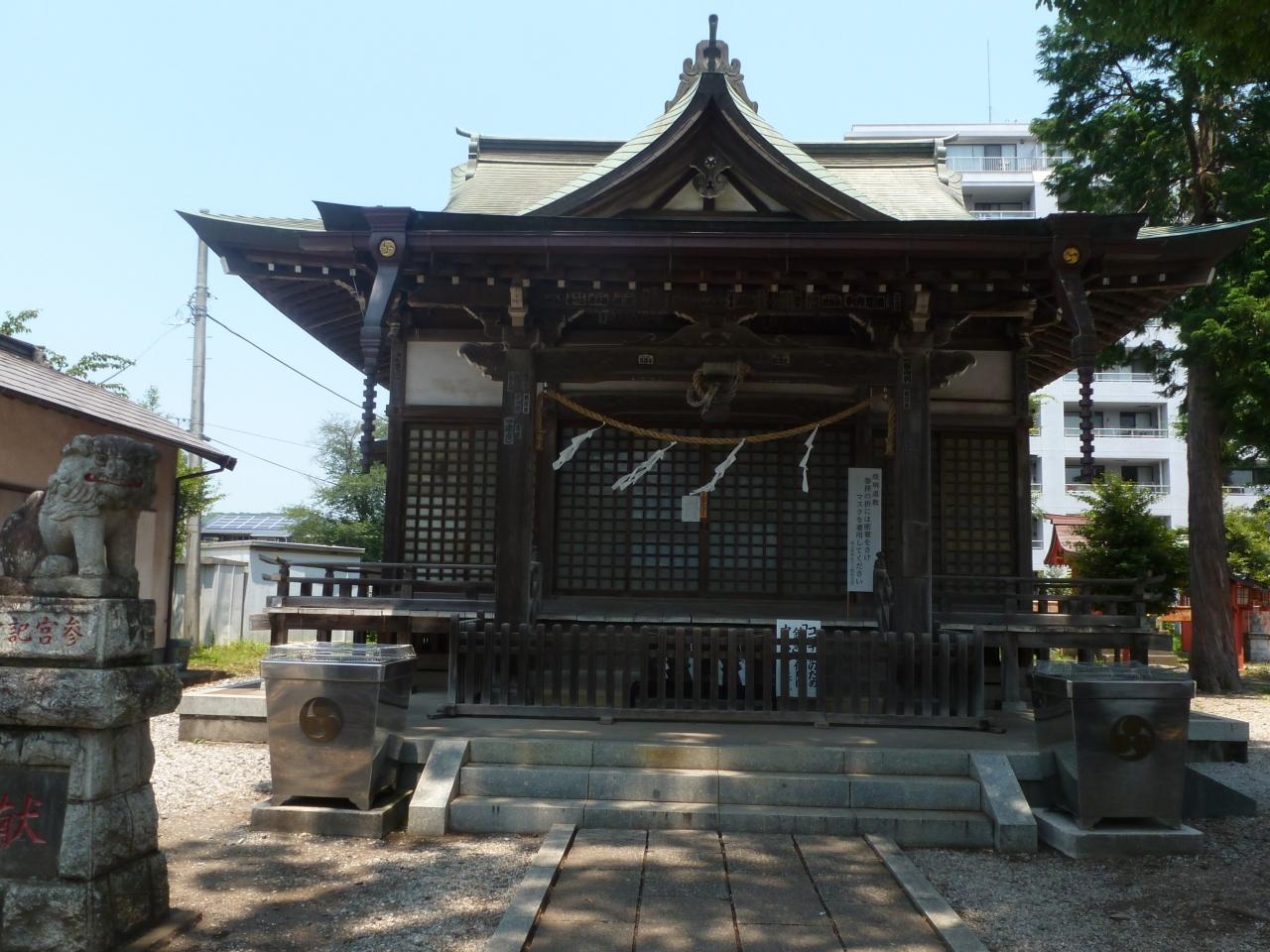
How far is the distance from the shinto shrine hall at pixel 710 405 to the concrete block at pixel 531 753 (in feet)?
3.91

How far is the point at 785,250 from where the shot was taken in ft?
28.2

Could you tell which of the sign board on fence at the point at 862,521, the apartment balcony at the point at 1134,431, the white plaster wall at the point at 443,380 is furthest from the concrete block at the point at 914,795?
the apartment balcony at the point at 1134,431

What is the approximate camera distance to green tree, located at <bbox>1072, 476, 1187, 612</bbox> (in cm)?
2147

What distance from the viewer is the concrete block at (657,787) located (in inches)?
274

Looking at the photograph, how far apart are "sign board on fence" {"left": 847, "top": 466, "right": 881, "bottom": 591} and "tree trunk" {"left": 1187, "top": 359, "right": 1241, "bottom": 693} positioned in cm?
923

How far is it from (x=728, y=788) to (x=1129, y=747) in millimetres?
2761

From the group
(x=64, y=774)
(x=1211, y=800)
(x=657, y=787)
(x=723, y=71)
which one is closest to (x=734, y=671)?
(x=657, y=787)

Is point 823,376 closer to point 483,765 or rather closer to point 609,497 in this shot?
point 609,497

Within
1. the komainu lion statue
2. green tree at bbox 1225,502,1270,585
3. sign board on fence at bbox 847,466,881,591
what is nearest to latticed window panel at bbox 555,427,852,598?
sign board on fence at bbox 847,466,881,591

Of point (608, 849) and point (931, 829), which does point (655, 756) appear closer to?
point (608, 849)

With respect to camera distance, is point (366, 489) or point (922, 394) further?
point (366, 489)

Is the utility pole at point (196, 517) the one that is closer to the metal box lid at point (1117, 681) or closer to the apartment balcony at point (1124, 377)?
the metal box lid at point (1117, 681)

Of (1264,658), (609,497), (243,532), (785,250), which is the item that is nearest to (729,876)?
(785,250)

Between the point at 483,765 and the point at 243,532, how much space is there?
36.1 m
